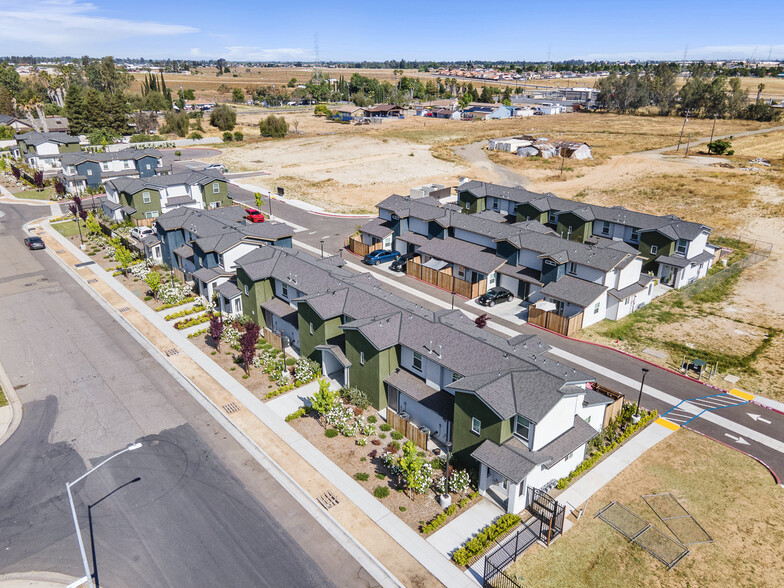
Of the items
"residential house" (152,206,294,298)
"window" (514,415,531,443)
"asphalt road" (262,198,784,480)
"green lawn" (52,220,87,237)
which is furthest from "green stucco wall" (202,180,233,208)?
"window" (514,415,531,443)

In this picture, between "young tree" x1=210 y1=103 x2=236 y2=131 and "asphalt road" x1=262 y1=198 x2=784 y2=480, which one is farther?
"young tree" x1=210 y1=103 x2=236 y2=131

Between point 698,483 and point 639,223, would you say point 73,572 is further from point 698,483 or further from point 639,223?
point 639,223

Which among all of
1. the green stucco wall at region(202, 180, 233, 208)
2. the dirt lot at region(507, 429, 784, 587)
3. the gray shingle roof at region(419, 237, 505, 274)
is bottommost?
the dirt lot at region(507, 429, 784, 587)

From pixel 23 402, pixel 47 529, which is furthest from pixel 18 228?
Result: pixel 47 529

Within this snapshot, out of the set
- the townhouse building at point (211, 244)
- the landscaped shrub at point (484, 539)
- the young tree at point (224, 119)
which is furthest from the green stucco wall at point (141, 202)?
the young tree at point (224, 119)

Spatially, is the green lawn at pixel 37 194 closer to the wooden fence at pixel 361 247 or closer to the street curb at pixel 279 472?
the street curb at pixel 279 472

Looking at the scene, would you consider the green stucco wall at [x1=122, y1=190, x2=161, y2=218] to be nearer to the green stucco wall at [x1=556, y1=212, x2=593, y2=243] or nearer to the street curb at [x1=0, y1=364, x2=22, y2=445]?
the street curb at [x1=0, y1=364, x2=22, y2=445]

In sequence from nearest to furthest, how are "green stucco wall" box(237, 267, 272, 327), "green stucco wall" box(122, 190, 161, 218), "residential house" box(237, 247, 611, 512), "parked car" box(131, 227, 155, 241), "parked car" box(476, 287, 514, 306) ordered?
1. "residential house" box(237, 247, 611, 512)
2. "green stucco wall" box(237, 267, 272, 327)
3. "parked car" box(476, 287, 514, 306)
4. "parked car" box(131, 227, 155, 241)
5. "green stucco wall" box(122, 190, 161, 218)

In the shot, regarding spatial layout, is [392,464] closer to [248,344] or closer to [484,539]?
[484,539]
